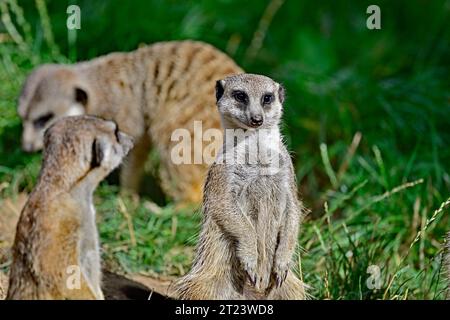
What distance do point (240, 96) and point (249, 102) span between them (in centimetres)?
5

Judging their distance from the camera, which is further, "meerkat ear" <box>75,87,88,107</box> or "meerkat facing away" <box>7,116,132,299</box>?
"meerkat ear" <box>75,87,88,107</box>

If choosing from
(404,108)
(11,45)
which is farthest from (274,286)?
(11,45)

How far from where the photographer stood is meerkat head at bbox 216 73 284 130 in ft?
10.8

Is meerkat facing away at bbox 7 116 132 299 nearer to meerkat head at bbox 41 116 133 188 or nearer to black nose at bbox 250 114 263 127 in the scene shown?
meerkat head at bbox 41 116 133 188

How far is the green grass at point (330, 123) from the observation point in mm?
4359

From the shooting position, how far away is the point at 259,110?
3283mm

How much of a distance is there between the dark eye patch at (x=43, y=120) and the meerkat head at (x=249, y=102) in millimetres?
2186

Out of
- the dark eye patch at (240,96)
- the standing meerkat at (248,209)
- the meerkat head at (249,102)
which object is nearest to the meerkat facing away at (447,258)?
the standing meerkat at (248,209)

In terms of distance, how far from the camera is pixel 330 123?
5973mm

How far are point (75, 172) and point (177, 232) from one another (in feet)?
4.40

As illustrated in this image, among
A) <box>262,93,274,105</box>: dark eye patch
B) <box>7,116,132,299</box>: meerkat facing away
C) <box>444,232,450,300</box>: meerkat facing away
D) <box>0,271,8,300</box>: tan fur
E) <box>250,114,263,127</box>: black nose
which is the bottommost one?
<box>0,271,8,300</box>: tan fur

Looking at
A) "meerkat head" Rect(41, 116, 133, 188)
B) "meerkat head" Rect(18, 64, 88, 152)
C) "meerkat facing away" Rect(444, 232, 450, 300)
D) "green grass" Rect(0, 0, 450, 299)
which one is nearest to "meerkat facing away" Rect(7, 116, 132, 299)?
"meerkat head" Rect(41, 116, 133, 188)

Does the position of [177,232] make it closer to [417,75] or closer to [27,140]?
[27,140]

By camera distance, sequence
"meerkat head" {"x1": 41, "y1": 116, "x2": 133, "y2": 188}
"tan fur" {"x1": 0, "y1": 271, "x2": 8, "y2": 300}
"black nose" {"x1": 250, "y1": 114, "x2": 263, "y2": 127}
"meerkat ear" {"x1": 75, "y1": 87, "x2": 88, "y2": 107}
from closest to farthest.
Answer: "black nose" {"x1": 250, "y1": 114, "x2": 263, "y2": 127} → "meerkat head" {"x1": 41, "y1": 116, "x2": 133, "y2": 188} → "tan fur" {"x1": 0, "y1": 271, "x2": 8, "y2": 300} → "meerkat ear" {"x1": 75, "y1": 87, "x2": 88, "y2": 107}
